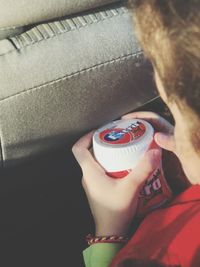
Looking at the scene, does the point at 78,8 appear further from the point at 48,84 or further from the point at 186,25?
the point at 186,25

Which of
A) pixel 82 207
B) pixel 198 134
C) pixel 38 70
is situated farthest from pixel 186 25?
pixel 82 207

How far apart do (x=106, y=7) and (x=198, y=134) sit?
33cm

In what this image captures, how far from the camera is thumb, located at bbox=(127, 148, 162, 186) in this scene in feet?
3.42

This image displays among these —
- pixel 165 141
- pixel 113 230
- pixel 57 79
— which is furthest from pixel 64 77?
pixel 113 230

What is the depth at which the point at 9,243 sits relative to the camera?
133cm

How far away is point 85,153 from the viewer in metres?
1.12

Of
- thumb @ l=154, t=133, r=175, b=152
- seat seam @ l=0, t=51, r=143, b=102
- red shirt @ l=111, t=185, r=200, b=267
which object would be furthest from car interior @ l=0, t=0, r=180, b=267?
red shirt @ l=111, t=185, r=200, b=267

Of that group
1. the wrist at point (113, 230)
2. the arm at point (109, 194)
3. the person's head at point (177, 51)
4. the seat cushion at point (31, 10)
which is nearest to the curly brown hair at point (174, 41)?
the person's head at point (177, 51)

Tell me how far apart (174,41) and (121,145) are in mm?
309

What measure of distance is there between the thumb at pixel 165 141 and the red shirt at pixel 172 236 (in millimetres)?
121

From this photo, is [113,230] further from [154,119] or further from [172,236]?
[154,119]

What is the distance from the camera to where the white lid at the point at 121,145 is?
3.34 ft

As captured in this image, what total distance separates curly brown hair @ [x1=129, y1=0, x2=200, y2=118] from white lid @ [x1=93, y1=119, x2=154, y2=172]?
0.68 feet

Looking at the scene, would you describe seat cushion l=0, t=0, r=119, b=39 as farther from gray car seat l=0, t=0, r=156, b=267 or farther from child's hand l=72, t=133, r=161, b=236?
child's hand l=72, t=133, r=161, b=236
